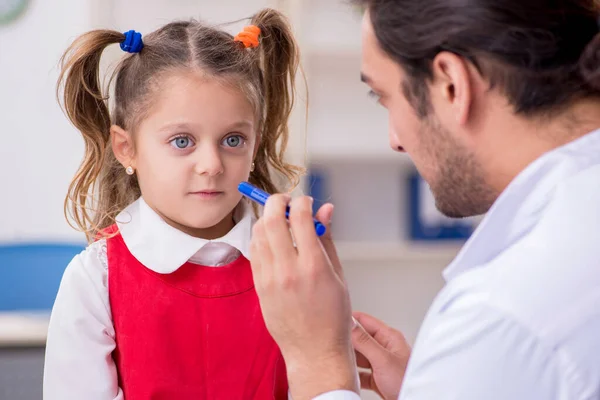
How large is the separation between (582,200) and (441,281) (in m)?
2.79

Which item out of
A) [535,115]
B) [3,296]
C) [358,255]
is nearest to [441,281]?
[358,255]

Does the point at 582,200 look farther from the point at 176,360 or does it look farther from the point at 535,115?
the point at 176,360

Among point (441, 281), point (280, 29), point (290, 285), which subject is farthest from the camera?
point (441, 281)

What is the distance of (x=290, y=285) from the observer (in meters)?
0.96

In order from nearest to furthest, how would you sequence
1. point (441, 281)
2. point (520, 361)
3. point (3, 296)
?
point (520, 361) < point (3, 296) < point (441, 281)

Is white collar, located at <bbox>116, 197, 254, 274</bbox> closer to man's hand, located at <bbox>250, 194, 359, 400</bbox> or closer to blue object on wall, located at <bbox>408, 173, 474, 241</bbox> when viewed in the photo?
man's hand, located at <bbox>250, 194, 359, 400</bbox>

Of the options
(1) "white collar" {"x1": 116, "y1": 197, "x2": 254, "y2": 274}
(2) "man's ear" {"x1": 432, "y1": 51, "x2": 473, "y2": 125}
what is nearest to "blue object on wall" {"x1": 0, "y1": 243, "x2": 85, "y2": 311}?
(1) "white collar" {"x1": 116, "y1": 197, "x2": 254, "y2": 274}

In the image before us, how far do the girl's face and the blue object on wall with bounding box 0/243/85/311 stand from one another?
1.25 meters

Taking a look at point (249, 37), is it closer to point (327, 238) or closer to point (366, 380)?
point (327, 238)

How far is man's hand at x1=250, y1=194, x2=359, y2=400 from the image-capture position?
962mm

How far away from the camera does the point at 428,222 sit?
3322 mm

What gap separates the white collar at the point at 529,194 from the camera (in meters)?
0.87

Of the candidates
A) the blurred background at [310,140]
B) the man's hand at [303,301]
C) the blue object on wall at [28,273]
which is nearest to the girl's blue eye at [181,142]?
the man's hand at [303,301]

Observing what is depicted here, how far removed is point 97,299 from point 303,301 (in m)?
0.36
